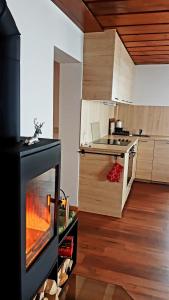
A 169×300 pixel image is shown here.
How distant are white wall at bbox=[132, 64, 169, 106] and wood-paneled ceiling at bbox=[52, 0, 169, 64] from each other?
58.5 inches

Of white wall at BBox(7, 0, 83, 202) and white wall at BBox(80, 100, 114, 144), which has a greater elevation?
white wall at BBox(7, 0, 83, 202)

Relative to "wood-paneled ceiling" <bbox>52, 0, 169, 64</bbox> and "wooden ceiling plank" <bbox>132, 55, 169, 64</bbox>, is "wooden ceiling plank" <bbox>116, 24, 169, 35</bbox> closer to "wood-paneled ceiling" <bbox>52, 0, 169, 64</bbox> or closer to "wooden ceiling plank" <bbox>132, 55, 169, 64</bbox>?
"wood-paneled ceiling" <bbox>52, 0, 169, 64</bbox>

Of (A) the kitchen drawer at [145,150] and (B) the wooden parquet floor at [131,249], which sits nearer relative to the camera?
(B) the wooden parquet floor at [131,249]

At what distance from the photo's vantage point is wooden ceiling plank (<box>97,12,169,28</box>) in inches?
92.7

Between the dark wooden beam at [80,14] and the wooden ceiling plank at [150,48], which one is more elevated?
the wooden ceiling plank at [150,48]

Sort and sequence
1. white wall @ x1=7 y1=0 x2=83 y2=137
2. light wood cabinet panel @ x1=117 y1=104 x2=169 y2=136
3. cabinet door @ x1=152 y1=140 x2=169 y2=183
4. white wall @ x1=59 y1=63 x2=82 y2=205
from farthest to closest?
light wood cabinet panel @ x1=117 y1=104 x2=169 y2=136 < cabinet door @ x1=152 y1=140 x2=169 y2=183 < white wall @ x1=59 y1=63 x2=82 y2=205 < white wall @ x1=7 y1=0 x2=83 y2=137

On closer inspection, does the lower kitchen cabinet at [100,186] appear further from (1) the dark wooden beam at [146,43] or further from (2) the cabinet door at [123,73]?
(1) the dark wooden beam at [146,43]

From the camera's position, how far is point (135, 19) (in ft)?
8.07

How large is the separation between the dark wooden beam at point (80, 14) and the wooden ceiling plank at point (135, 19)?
0.10 m

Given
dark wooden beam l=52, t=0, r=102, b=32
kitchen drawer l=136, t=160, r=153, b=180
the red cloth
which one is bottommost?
kitchen drawer l=136, t=160, r=153, b=180

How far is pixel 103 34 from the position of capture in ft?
9.39

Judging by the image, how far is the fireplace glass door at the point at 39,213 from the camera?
1269 millimetres

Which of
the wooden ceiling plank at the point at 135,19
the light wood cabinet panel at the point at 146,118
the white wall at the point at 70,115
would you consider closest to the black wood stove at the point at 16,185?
the wooden ceiling plank at the point at 135,19

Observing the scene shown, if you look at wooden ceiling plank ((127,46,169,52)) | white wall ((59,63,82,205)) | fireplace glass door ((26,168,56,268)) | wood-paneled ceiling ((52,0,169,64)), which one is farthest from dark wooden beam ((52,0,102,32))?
fireplace glass door ((26,168,56,268))
